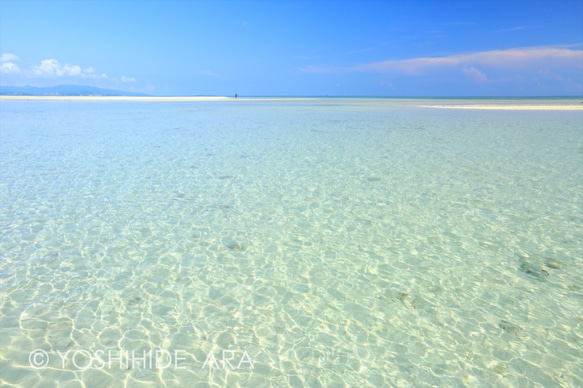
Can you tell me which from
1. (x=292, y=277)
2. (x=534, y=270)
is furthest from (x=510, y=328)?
(x=292, y=277)

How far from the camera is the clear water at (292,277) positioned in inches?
136

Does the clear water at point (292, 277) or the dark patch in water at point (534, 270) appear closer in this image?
the clear water at point (292, 277)

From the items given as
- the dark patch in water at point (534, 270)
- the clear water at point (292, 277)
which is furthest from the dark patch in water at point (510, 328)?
the dark patch in water at point (534, 270)

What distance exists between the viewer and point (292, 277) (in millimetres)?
5031

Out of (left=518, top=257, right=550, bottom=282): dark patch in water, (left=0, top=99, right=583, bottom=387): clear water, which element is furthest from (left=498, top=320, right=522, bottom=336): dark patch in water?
(left=518, top=257, right=550, bottom=282): dark patch in water

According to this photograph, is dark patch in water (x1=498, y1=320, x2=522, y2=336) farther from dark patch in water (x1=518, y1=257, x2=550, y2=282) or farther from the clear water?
dark patch in water (x1=518, y1=257, x2=550, y2=282)

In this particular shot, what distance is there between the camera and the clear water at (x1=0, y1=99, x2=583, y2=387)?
3.45 metres

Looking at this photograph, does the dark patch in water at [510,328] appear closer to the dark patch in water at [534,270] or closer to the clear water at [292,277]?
the clear water at [292,277]

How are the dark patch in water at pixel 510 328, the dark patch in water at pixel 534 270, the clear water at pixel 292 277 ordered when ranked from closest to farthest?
the clear water at pixel 292 277
the dark patch in water at pixel 510 328
the dark patch in water at pixel 534 270

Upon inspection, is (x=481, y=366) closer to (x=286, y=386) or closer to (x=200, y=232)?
(x=286, y=386)

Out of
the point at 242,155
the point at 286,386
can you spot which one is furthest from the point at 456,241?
the point at 242,155

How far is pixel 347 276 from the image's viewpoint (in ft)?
16.6

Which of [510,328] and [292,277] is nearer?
[510,328]

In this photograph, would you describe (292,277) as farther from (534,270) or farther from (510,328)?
(534,270)
